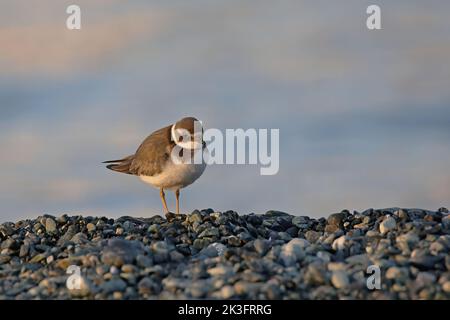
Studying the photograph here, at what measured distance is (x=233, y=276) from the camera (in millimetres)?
7625

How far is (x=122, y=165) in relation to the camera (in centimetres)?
1248

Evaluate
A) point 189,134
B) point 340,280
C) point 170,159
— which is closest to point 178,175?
point 170,159

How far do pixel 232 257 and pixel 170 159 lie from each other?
3138mm

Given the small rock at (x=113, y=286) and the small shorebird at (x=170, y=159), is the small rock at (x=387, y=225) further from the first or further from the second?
the small rock at (x=113, y=286)

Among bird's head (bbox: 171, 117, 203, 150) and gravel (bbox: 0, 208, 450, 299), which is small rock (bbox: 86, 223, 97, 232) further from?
bird's head (bbox: 171, 117, 203, 150)

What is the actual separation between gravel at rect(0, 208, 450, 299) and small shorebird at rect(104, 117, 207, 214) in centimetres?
59

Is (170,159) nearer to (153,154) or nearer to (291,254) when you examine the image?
(153,154)

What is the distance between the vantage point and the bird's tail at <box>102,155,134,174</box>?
1234cm

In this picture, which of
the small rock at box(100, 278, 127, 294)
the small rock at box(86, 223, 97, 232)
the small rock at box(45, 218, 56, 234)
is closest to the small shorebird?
the small rock at box(86, 223, 97, 232)
